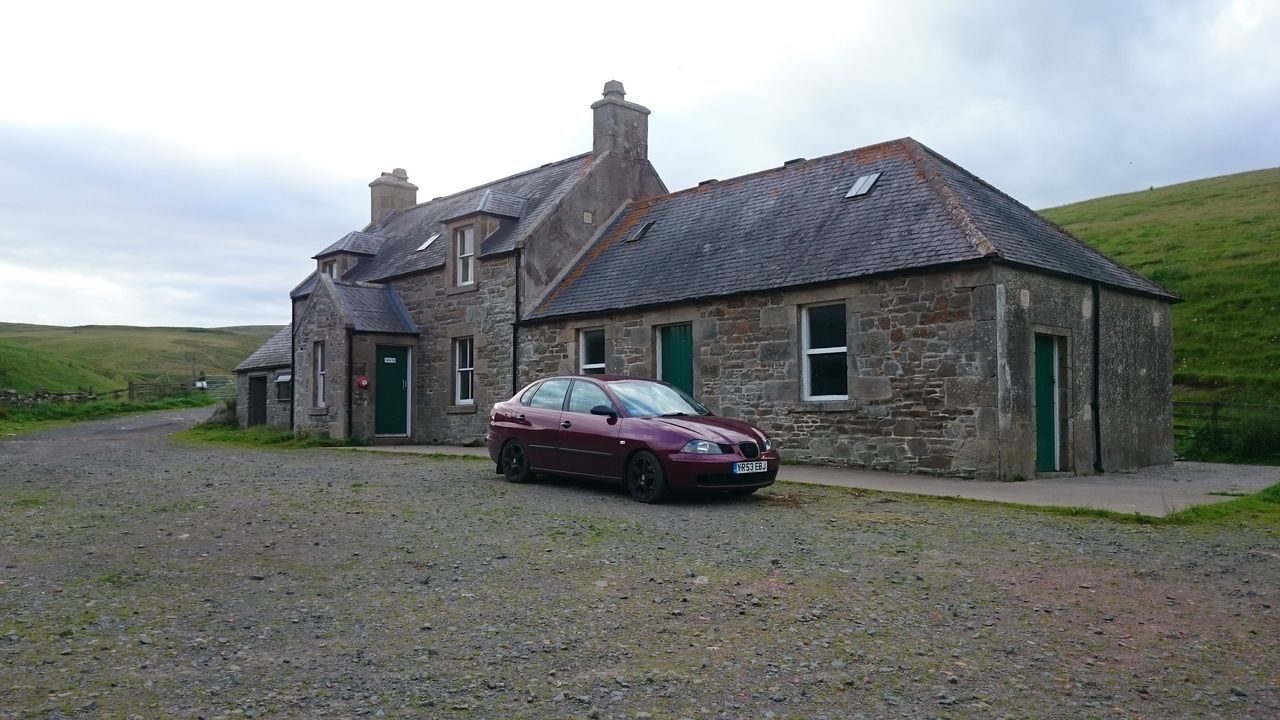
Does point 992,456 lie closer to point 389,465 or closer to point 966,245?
Result: point 966,245

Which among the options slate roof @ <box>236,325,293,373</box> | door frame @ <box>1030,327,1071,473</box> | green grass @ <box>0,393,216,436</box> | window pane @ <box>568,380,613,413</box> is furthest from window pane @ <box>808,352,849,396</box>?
green grass @ <box>0,393,216,436</box>

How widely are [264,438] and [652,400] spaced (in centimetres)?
1594

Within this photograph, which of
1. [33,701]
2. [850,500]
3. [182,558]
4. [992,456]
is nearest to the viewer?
[33,701]

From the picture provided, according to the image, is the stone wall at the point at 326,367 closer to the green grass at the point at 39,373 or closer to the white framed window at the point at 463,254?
the white framed window at the point at 463,254

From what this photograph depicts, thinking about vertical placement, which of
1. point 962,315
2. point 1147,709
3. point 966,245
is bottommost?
point 1147,709

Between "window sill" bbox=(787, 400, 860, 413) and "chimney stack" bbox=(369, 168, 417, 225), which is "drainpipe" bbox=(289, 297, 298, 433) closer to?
"chimney stack" bbox=(369, 168, 417, 225)

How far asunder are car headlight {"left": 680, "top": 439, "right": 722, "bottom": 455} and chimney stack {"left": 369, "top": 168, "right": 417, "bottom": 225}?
23.3 meters

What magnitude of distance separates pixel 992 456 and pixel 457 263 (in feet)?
47.6

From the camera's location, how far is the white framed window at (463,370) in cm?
Result: 2353

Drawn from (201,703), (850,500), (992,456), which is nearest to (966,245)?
(992,456)

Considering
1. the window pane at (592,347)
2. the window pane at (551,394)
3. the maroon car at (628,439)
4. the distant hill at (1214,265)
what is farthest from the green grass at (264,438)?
the distant hill at (1214,265)

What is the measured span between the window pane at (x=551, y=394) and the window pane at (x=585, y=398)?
21 centimetres

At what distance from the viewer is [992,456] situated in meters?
13.7

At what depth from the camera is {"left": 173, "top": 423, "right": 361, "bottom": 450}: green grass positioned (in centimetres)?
2297
